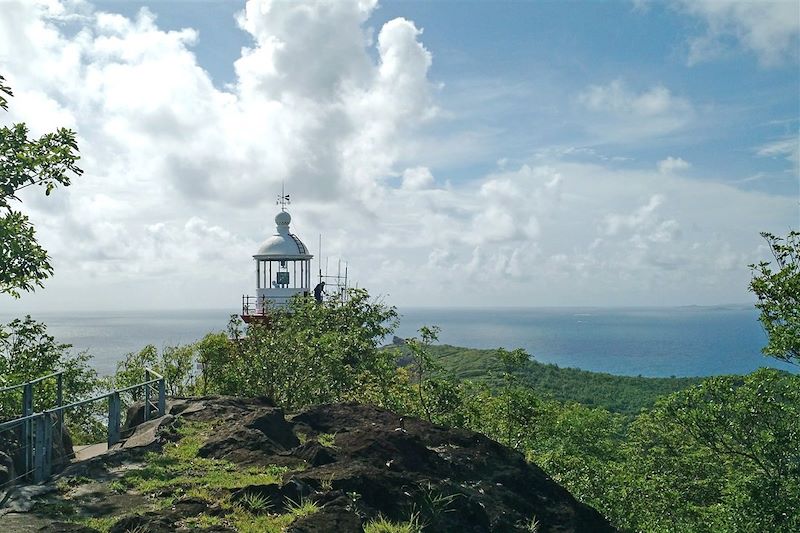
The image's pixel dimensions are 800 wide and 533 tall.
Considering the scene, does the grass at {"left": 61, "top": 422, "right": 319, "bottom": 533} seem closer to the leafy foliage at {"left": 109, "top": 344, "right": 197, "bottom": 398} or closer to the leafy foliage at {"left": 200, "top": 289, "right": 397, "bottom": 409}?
the leafy foliage at {"left": 200, "top": 289, "right": 397, "bottom": 409}

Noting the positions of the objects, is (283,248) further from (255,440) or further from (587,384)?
(587,384)

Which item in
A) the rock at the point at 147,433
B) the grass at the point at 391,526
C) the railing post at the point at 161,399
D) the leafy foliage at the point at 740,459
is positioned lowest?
the leafy foliage at the point at 740,459

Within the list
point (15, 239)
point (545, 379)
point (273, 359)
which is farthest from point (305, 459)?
point (545, 379)

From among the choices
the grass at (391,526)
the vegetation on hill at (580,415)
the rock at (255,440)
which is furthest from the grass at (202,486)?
the vegetation on hill at (580,415)

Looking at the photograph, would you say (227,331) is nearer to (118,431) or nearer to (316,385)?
(316,385)

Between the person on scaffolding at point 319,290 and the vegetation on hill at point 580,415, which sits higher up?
the person on scaffolding at point 319,290

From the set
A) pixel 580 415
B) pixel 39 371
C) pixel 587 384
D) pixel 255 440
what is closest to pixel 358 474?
pixel 255 440

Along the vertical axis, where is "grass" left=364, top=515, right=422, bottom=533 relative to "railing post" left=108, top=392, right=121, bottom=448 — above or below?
below

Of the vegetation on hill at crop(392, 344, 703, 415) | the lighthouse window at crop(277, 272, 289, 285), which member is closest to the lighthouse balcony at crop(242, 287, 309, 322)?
the lighthouse window at crop(277, 272, 289, 285)

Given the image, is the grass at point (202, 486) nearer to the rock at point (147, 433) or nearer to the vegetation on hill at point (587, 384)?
the rock at point (147, 433)

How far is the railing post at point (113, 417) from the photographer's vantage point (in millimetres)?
12945

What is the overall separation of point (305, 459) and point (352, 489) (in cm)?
Answer: 215

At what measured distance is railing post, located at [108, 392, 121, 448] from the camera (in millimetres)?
12945

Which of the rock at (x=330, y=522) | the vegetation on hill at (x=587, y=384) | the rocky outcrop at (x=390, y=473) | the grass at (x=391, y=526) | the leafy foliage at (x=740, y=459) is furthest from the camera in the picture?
the vegetation on hill at (x=587, y=384)
